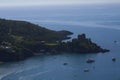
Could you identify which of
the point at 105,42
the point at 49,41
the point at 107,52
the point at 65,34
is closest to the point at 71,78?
the point at 107,52

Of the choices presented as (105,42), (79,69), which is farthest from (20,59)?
(105,42)

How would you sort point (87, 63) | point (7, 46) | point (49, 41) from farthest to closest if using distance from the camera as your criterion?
point (49, 41) < point (7, 46) < point (87, 63)

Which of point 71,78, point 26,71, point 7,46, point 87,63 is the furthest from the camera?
point 7,46

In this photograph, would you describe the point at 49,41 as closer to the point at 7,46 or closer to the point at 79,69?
the point at 7,46

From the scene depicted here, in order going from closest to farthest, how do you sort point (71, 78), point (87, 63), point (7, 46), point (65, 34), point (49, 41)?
Result: 1. point (71, 78)
2. point (87, 63)
3. point (7, 46)
4. point (49, 41)
5. point (65, 34)

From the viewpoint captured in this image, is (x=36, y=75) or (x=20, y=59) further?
(x=20, y=59)

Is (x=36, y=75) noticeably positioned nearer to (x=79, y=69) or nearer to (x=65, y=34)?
(x=79, y=69)
